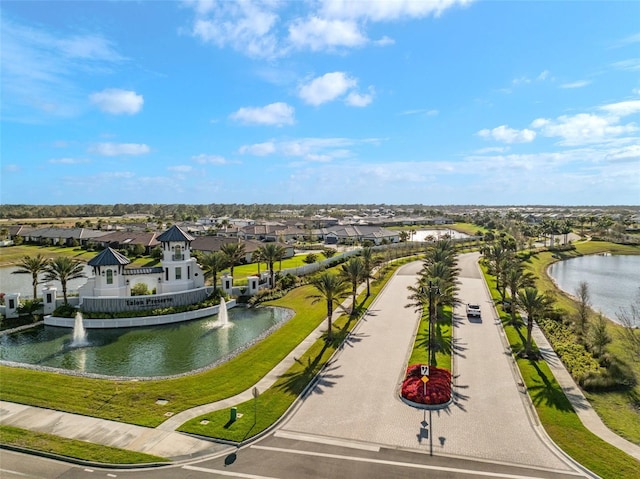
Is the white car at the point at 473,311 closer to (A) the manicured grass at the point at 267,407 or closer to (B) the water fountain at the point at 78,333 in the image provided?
(A) the manicured grass at the point at 267,407

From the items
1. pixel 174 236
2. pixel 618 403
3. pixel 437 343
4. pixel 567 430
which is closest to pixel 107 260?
pixel 174 236

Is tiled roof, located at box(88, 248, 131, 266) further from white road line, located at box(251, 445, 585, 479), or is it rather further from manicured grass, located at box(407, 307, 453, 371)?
white road line, located at box(251, 445, 585, 479)

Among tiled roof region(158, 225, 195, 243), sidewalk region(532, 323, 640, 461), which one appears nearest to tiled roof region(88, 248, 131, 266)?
tiled roof region(158, 225, 195, 243)

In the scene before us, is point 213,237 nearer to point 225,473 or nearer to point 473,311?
point 473,311

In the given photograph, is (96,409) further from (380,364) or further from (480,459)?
(480,459)

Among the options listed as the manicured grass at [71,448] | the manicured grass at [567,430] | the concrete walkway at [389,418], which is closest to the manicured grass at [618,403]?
the concrete walkway at [389,418]

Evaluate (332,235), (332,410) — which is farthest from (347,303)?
(332,235)
